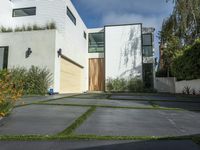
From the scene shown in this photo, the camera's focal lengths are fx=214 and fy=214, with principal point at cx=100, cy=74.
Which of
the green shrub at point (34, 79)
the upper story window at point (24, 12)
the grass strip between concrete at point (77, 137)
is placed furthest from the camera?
the upper story window at point (24, 12)

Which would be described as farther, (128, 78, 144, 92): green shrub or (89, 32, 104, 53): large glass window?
(89, 32, 104, 53): large glass window

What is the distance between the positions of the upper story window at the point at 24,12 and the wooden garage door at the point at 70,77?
433 centimetres

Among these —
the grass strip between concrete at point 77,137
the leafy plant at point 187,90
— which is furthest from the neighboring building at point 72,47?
the grass strip between concrete at point 77,137

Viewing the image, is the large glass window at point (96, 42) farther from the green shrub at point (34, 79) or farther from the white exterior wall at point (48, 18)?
the green shrub at point (34, 79)

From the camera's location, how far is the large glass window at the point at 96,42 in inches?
818

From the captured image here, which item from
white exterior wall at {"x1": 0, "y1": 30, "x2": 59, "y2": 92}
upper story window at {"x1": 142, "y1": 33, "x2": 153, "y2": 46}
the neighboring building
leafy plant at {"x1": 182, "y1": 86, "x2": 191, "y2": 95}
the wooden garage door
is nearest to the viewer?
white exterior wall at {"x1": 0, "y1": 30, "x2": 59, "y2": 92}

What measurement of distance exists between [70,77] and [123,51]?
6112mm

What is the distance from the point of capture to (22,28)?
1400cm

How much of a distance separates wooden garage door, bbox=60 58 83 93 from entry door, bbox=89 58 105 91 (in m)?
1.73

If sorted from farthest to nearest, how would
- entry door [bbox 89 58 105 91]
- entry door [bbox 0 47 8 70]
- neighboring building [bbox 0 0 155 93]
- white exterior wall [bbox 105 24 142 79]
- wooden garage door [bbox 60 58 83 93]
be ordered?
entry door [bbox 89 58 105 91]
white exterior wall [bbox 105 24 142 79]
wooden garage door [bbox 60 58 83 93]
entry door [bbox 0 47 8 70]
neighboring building [bbox 0 0 155 93]

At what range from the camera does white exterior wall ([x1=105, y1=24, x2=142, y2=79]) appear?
19.3 meters

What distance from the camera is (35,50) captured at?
12.7 metres

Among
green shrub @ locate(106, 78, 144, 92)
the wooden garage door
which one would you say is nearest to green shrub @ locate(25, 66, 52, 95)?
the wooden garage door

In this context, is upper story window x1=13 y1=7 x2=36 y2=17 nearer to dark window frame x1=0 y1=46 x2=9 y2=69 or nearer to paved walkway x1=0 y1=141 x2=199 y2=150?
dark window frame x1=0 y1=46 x2=9 y2=69
